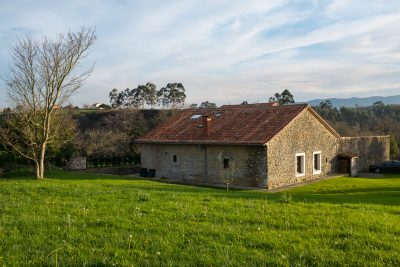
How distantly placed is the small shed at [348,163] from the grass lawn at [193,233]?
950 inches

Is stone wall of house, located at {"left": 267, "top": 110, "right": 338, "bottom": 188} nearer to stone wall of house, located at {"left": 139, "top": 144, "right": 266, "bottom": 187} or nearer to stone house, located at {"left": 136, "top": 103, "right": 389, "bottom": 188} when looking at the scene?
stone house, located at {"left": 136, "top": 103, "right": 389, "bottom": 188}

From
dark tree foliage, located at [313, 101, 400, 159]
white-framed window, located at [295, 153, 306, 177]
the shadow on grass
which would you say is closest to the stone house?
white-framed window, located at [295, 153, 306, 177]

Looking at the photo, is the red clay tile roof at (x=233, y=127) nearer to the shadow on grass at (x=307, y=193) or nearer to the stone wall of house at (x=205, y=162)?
the stone wall of house at (x=205, y=162)

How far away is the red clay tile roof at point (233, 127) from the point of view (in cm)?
2580

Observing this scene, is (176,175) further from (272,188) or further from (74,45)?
(74,45)

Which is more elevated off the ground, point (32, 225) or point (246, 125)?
point (246, 125)

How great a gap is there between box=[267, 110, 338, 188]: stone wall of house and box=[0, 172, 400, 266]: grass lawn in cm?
1547

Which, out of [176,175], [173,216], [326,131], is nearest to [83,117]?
[176,175]

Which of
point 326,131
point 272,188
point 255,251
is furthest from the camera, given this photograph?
point 326,131

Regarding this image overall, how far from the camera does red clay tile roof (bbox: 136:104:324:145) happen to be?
25797 mm

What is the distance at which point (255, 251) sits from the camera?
5.51 m

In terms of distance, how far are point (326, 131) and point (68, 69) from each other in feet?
65.9

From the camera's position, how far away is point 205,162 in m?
27.2

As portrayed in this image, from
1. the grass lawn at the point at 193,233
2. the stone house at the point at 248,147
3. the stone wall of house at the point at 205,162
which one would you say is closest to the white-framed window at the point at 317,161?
the stone house at the point at 248,147
